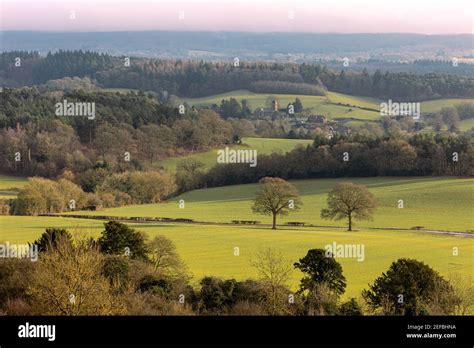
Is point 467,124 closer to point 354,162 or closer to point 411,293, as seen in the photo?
point 354,162

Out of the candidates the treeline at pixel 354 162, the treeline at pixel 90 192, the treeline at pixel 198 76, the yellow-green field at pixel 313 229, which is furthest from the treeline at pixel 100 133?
the treeline at pixel 198 76

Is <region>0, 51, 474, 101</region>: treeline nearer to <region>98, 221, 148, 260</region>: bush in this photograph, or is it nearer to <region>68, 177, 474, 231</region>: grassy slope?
<region>68, 177, 474, 231</region>: grassy slope

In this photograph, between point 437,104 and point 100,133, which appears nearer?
point 100,133

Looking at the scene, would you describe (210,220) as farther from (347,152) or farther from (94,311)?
(94,311)

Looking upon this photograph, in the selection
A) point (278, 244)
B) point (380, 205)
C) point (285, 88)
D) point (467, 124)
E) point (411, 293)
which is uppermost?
point (285, 88)

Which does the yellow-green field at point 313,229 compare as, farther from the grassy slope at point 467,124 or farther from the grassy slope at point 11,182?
the grassy slope at point 467,124

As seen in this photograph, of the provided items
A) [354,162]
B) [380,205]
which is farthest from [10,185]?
[380,205]
